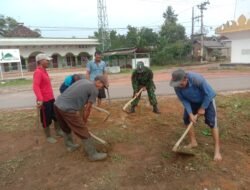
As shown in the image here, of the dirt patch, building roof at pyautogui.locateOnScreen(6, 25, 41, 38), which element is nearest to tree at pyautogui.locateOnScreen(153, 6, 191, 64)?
building roof at pyautogui.locateOnScreen(6, 25, 41, 38)

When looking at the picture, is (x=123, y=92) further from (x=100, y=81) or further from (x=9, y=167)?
(x=100, y=81)

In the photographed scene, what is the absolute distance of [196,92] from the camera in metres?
3.82

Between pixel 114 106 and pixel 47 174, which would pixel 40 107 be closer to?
pixel 47 174

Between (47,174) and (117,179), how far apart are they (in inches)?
39.8

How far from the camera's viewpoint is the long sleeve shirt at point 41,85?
4574 millimetres

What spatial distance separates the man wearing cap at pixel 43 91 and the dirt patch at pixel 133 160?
0.44m

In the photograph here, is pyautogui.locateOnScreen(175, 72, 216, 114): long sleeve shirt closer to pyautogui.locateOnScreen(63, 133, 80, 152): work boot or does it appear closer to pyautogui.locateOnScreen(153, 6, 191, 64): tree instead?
pyautogui.locateOnScreen(63, 133, 80, 152): work boot

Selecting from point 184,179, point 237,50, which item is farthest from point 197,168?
point 237,50

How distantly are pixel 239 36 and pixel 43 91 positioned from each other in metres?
19.8

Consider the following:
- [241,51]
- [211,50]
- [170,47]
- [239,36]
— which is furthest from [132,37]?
[241,51]

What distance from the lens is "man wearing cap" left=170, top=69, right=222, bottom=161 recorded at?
11.8 ft

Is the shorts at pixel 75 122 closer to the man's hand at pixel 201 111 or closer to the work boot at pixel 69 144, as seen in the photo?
the work boot at pixel 69 144

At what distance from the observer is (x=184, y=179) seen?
3443mm

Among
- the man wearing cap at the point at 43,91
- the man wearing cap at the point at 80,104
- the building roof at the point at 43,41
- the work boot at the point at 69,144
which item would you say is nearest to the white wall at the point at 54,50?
the building roof at the point at 43,41
